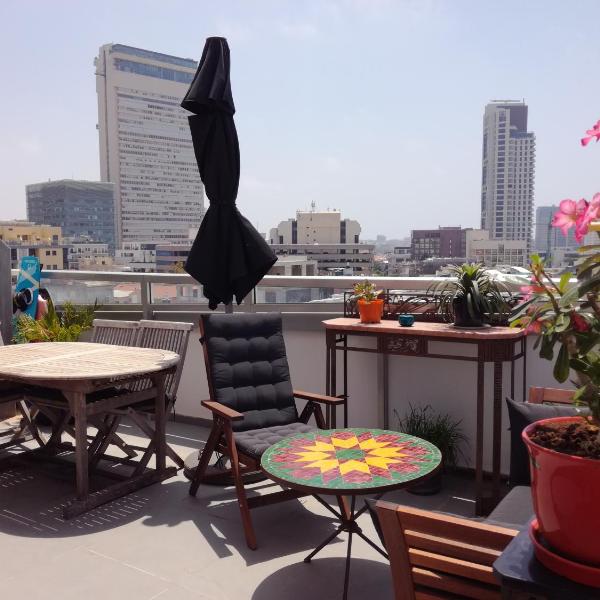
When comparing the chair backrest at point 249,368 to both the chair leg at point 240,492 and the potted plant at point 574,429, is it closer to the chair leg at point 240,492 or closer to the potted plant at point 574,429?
the chair leg at point 240,492

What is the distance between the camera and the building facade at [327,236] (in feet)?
170

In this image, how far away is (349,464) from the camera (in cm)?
253

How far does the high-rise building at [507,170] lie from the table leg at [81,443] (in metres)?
66.5

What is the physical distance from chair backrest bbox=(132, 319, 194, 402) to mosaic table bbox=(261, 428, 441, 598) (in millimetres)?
1439

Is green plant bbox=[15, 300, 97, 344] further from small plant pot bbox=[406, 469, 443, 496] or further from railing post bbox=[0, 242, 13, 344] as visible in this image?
small plant pot bbox=[406, 469, 443, 496]

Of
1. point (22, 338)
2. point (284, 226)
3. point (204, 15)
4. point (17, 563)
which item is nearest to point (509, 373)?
point (17, 563)

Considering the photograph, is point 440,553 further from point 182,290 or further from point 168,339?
point 182,290

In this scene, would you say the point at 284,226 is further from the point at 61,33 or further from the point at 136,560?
the point at 136,560

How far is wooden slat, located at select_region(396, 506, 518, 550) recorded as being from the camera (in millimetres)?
1429

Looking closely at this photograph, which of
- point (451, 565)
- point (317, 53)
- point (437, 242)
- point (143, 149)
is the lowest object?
point (451, 565)

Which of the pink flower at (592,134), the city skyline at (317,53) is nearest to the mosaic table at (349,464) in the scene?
the city skyline at (317,53)

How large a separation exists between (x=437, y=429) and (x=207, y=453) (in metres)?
1.42

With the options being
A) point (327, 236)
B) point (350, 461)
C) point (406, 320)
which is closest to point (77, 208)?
point (327, 236)

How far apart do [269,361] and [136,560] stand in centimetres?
142
